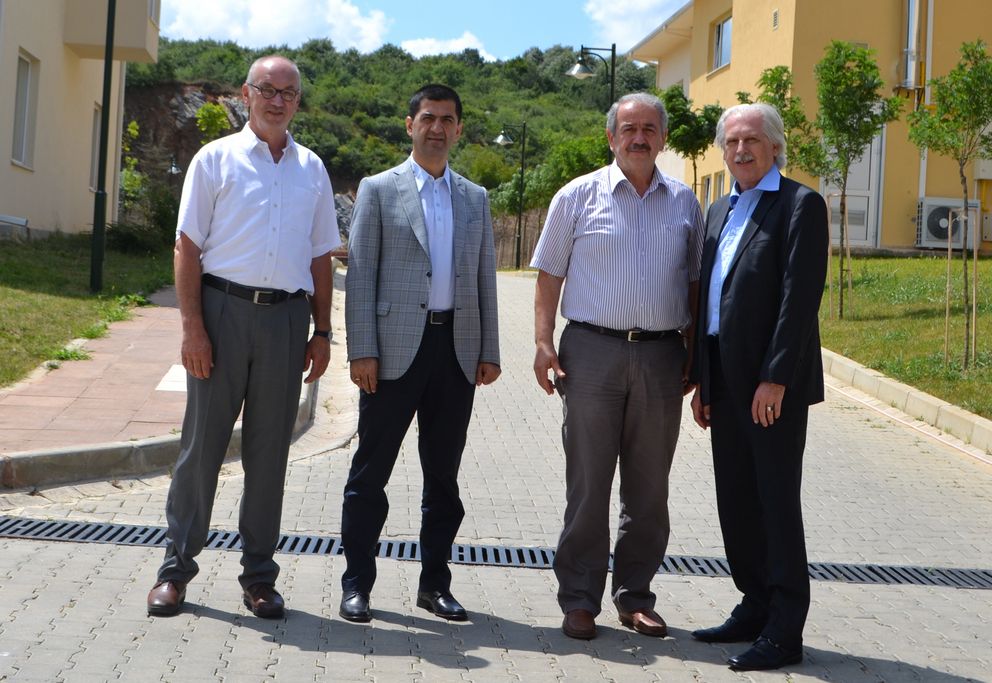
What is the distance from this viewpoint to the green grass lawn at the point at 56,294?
430 inches

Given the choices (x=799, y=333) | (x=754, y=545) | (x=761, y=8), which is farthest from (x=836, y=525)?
(x=761, y=8)

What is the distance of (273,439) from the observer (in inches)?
208

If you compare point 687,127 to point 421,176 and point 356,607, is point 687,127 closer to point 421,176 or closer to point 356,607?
point 421,176

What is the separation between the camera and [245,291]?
5141mm

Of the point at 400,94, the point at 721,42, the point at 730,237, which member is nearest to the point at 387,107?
the point at 400,94

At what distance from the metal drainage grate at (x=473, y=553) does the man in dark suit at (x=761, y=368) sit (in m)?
1.18

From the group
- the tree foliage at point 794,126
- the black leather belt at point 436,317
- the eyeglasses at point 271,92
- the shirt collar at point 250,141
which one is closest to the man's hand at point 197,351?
the shirt collar at point 250,141

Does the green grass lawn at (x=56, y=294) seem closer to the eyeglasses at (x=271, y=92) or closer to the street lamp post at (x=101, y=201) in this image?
the street lamp post at (x=101, y=201)

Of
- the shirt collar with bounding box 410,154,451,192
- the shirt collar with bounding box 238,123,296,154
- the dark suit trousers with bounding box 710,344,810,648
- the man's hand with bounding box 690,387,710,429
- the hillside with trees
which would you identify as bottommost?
the dark suit trousers with bounding box 710,344,810,648

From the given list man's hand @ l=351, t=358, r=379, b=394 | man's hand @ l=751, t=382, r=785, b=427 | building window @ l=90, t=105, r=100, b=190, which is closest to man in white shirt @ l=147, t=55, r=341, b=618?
man's hand @ l=351, t=358, r=379, b=394

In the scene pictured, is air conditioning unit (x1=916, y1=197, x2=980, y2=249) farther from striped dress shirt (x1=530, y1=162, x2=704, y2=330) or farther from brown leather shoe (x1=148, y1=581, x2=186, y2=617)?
brown leather shoe (x1=148, y1=581, x2=186, y2=617)

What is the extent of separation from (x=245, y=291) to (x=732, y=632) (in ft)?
8.28

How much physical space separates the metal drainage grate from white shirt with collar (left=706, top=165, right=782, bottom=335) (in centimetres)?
177

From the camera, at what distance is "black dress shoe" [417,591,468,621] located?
205 inches
